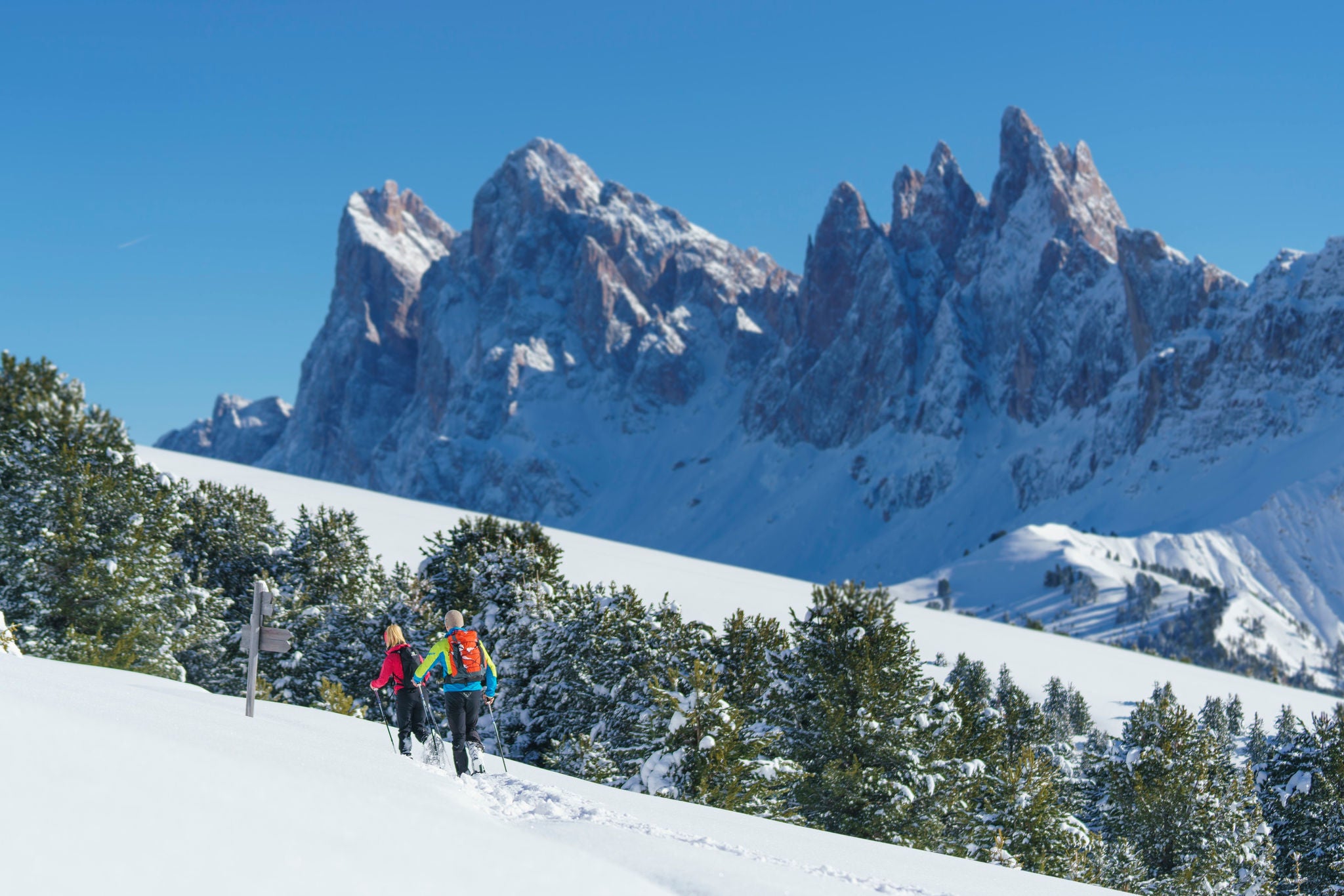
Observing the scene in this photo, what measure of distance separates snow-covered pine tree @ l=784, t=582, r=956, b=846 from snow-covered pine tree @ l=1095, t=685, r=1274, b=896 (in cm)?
1085

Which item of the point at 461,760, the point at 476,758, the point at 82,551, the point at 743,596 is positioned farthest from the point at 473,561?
the point at 743,596

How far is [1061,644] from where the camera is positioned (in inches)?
3314

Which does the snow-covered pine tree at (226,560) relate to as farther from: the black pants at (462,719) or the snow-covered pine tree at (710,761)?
the black pants at (462,719)

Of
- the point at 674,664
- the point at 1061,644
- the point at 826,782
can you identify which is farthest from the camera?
the point at 1061,644

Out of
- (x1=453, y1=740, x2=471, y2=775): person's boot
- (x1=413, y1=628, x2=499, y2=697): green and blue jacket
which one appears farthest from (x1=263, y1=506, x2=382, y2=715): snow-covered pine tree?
(x1=453, y1=740, x2=471, y2=775): person's boot

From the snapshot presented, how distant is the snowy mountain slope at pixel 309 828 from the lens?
8.30m

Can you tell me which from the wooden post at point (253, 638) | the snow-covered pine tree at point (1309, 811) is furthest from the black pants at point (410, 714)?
the snow-covered pine tree at point (1309, 811)

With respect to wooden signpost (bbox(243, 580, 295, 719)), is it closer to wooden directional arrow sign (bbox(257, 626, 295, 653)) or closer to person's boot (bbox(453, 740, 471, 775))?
wooden directional arrow sign (bbox(257, 626, 295, 653))

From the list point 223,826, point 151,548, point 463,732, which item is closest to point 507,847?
point 223,826

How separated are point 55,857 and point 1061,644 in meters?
85.2

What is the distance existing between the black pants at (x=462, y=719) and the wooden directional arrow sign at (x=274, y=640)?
3.00m

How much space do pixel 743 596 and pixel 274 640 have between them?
5465 cm

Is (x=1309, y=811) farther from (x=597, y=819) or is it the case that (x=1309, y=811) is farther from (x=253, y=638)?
(x=253, y=638)

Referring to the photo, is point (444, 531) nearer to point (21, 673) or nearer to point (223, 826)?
point (21, 673)
